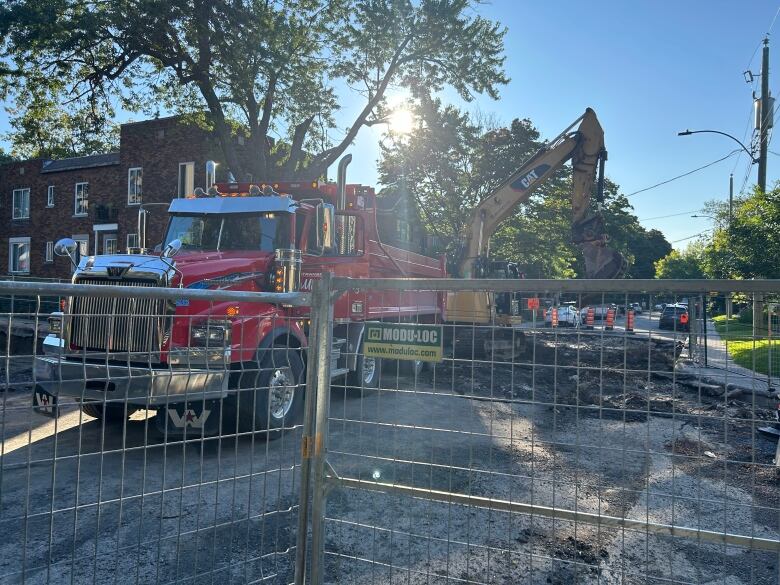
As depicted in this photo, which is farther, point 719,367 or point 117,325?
point 117,325

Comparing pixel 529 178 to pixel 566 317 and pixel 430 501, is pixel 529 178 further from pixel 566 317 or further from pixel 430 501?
pixel 566 317

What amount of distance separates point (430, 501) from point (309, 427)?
5.02ft

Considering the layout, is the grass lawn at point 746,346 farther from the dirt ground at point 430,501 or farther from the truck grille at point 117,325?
the truck grille at point 117,325

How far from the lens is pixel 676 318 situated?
9.60 feet

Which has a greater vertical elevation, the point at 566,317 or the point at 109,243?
the point at 109,243

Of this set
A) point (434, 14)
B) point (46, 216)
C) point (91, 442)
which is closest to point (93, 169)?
point (46, 216)

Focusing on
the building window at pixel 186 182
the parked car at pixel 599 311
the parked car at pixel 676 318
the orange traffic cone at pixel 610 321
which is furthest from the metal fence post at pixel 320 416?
the building window at pixel 186 182

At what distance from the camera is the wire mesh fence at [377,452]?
8.55ft

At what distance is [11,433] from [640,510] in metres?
5.70

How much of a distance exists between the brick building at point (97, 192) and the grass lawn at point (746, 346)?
66.8 ft

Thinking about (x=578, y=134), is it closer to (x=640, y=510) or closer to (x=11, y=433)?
(x=640, y=510)

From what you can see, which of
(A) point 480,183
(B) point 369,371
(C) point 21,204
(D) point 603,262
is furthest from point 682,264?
(B) point 369,371

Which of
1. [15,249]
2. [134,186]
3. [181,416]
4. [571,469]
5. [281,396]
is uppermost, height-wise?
[134,186]

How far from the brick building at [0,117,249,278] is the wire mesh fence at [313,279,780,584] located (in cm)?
1846
